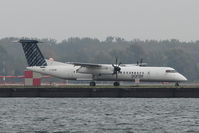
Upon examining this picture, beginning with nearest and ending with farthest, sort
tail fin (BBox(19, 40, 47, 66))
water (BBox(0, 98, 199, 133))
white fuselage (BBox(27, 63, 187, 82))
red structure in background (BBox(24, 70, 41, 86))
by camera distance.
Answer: water (BBox(0, 98, 199, 133))
white fuselage (BBox(27, 63, 187, 82))
tail fin (BBox(19, 40, 47, 66))
red structure in background (BBox(24, 70, 41, 86))

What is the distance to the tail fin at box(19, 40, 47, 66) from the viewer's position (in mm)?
116500

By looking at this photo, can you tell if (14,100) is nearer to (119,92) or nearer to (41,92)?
(41,92)

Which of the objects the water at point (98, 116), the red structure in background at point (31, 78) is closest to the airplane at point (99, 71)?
the red structure in background at point (31, 78)

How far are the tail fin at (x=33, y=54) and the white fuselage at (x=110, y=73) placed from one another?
0.96m

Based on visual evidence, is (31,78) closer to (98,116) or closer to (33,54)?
(33,54)

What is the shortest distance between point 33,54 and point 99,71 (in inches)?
439

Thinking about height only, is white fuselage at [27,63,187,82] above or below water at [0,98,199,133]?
above

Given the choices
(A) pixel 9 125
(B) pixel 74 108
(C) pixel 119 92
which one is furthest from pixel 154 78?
(A) pixel 9 125

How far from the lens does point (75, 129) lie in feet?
195

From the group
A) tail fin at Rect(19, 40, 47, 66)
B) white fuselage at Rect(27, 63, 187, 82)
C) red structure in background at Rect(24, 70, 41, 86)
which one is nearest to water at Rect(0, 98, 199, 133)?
white fuselage at Rect(27, 63, 187, 82)

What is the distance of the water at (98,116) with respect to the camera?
60062 mm

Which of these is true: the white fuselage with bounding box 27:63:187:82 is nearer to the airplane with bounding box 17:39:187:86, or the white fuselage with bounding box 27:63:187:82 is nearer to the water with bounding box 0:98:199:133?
the airplane with bounding box 17:39:187:86

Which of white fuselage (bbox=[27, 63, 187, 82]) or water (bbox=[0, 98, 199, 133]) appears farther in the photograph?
white fuselage (bbox=[27, 63, 187, 82])

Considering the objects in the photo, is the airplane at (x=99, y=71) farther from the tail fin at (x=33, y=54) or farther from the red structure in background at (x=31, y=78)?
the red structure in background at (x=31, y=78)
